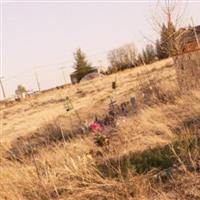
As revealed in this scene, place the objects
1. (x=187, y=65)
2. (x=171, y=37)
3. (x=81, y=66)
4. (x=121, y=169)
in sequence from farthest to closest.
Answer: (x=81, y=66), (x=171, y=37), (x=187, y=65), (x=121, y=169)

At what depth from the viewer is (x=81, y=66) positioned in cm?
5625

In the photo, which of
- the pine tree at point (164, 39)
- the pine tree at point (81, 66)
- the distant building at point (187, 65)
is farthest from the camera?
the pine tree at point (81, 66)

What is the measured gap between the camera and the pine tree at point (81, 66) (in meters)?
55.8

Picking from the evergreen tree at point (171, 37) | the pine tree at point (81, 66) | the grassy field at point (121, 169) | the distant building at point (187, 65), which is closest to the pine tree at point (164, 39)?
the evergreen tree at point (171, 37)

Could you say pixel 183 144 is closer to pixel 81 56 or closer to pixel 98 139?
pixel 98 139

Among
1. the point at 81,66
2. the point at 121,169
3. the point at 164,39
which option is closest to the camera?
the point at 121,169

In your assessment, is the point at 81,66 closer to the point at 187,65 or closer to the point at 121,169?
the point at 187,65

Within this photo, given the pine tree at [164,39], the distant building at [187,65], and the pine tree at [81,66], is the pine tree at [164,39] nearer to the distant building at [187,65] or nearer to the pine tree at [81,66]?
the distant building at [187,65]

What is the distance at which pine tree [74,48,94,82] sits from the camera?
55844 millimetres

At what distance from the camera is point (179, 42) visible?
12.9 meters

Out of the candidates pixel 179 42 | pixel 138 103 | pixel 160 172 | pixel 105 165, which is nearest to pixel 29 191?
pixel 105 165

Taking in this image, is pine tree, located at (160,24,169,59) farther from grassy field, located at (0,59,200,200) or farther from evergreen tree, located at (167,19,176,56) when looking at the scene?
grassy field, located at (0,59,200,200)

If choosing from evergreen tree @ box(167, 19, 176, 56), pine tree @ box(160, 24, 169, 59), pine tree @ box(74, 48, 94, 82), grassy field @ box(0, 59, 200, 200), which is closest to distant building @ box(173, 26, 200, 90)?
evergreen tree @ box(167, 19, 176, 56)

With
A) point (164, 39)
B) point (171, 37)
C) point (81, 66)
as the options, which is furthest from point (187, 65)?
point (81, 66)
